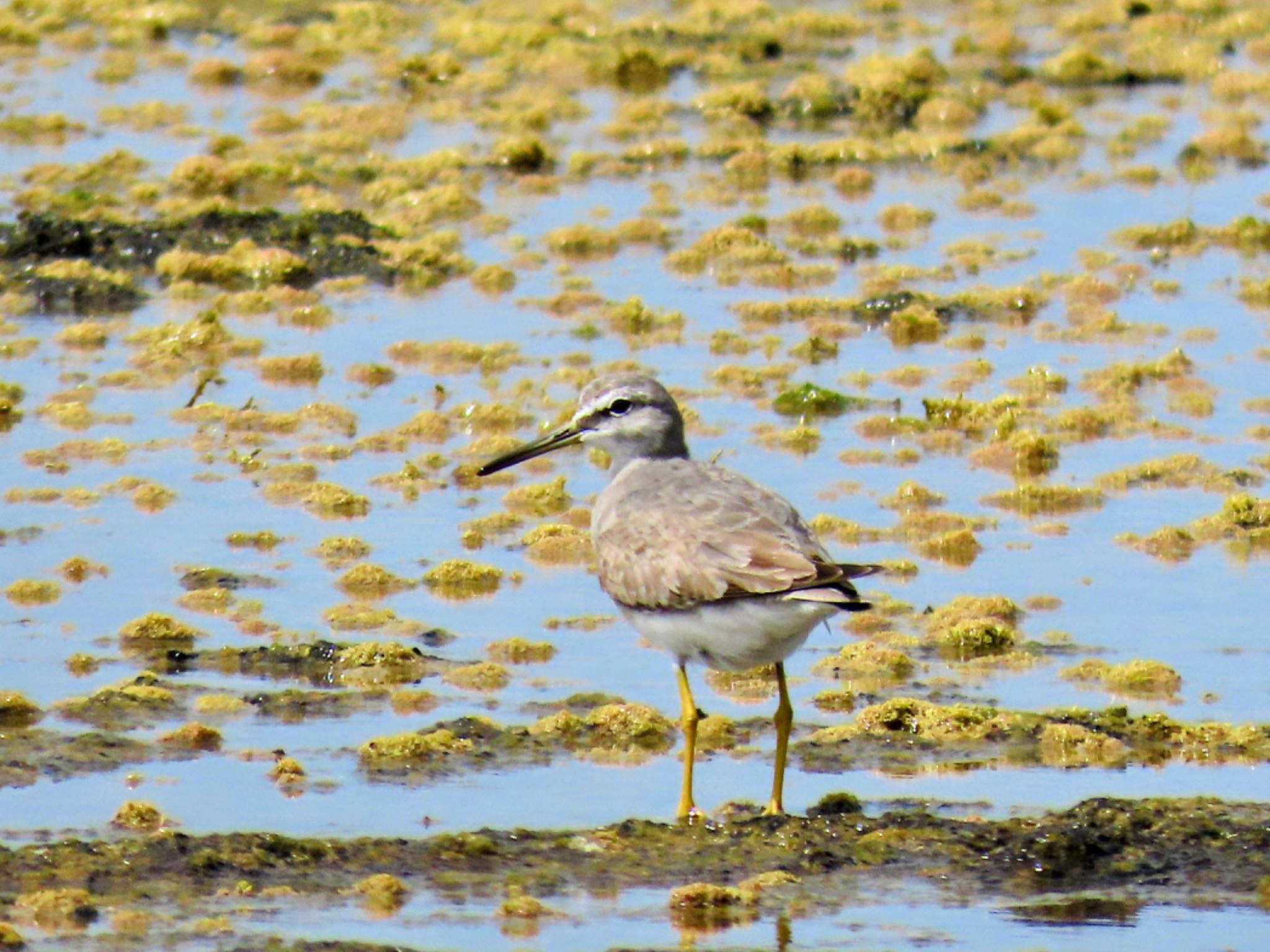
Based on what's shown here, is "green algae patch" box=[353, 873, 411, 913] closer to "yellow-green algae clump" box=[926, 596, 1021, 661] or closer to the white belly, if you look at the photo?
the white belly

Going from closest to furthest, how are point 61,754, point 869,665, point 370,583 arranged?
point 61,754
point 869,665
point 370,583

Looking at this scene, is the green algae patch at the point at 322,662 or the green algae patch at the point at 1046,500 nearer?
the green algae patch at the point at 322,662

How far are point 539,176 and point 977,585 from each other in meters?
9.11

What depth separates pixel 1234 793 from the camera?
349 inches

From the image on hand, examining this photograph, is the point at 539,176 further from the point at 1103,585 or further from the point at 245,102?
the point at 1103,585

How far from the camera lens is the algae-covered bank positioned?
7926 mm

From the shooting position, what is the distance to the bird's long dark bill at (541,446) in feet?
33.9

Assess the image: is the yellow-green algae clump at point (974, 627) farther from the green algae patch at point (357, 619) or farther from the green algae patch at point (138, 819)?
the green algae patch at point (138, 819)

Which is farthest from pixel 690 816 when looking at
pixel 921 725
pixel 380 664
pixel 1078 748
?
pixel 380 664

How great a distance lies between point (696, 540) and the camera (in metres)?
8.84

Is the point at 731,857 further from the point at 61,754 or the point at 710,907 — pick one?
the point at 61,754

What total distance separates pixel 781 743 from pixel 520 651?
6.96 feet

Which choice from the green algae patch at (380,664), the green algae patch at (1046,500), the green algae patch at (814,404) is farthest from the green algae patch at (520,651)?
the green algae patch at (814,404)

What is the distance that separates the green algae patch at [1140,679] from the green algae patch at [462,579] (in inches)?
112
